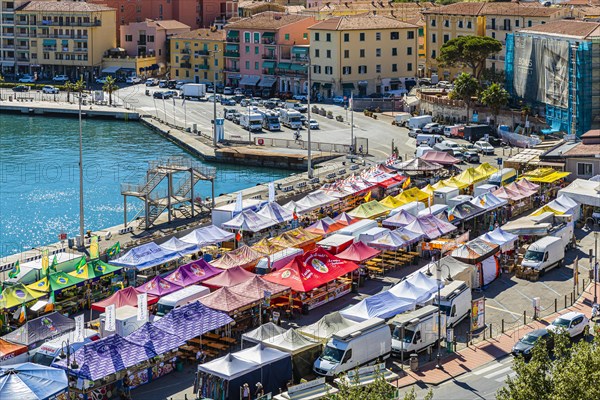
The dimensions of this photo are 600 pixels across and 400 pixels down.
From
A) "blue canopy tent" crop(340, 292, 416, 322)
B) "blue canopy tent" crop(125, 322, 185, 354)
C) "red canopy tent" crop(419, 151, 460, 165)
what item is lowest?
"blue canopy tent" crop(125, 322, 185, 354)

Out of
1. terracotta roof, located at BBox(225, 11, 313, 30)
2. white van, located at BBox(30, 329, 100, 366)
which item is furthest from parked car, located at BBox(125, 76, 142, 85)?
white van, located at BBox(30, 329, 100, 366)

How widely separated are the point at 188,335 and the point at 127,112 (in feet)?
217

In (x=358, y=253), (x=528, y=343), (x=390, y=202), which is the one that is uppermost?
(x=390, y=202)

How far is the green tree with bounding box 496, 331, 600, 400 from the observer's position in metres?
22.1

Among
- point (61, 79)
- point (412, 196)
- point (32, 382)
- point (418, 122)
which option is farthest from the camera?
point (61, 79)

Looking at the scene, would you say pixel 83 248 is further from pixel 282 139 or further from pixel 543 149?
pixel 282 139

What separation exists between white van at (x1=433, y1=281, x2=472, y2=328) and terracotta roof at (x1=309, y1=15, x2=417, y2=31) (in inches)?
2480

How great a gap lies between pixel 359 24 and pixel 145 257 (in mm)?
61475

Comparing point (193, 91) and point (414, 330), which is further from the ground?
point (193, 91)

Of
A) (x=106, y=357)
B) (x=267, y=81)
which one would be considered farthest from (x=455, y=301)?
(x=267, y=81)

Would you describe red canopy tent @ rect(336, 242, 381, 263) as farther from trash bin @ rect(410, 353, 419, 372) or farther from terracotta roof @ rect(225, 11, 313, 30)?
terracotta roof @ rect(225, 11, 313, 30)

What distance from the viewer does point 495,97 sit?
7800 cm

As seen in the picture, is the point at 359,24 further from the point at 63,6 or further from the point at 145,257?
the point at 145,257

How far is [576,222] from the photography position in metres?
51.1
